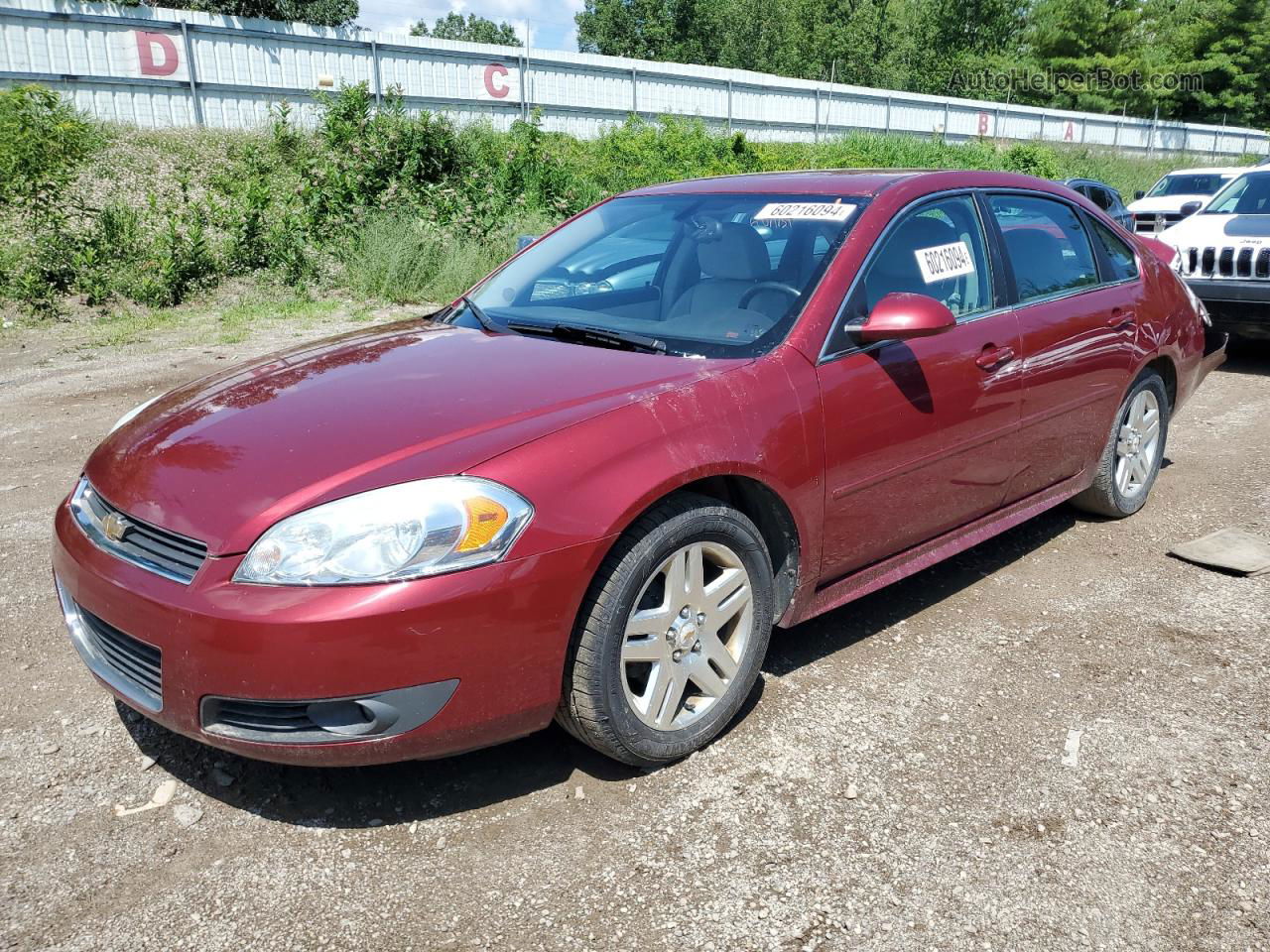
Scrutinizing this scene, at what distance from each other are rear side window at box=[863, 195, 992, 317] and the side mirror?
0.16 metres

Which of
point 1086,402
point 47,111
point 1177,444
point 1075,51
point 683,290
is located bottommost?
point 1177,444

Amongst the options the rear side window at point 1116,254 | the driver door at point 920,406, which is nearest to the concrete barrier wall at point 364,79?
the rear side window at point 1116,254

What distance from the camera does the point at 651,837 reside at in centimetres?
266

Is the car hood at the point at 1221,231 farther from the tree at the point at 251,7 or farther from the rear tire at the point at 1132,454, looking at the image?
the tree at the point at 251,7

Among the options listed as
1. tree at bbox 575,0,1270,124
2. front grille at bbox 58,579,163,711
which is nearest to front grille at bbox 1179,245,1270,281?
front grille at bbox 58,579,163,711

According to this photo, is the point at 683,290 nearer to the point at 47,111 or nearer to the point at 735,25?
the point at 47,111

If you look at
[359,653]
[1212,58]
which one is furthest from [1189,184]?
[1212,58]

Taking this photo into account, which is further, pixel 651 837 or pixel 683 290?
pixel 683 290

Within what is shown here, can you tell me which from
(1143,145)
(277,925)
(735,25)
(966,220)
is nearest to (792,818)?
(277,925)

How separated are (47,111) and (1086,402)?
42.5 ft

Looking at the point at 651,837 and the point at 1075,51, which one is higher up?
the point at 1075,51

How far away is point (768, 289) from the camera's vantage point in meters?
3.44

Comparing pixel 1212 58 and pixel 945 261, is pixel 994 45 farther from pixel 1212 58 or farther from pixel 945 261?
pixel 945 261

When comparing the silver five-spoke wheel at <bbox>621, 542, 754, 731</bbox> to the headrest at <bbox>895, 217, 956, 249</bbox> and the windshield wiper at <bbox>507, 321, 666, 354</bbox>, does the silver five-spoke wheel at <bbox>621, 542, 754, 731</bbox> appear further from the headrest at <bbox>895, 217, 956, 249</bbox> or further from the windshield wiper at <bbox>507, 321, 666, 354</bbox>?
the headrest at <bbox>895, 217, 956, 249</bbox>
